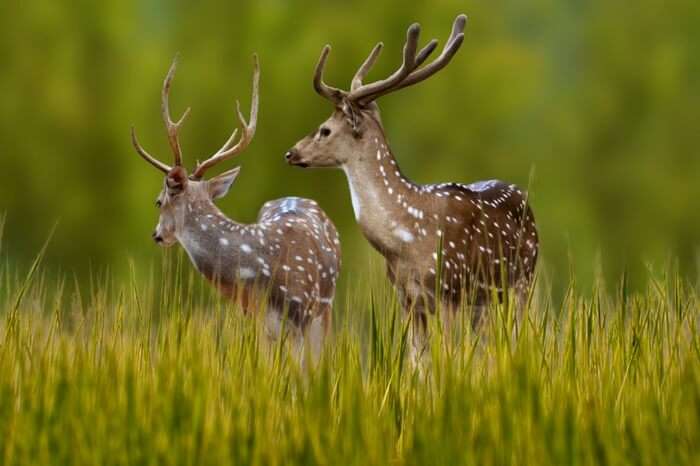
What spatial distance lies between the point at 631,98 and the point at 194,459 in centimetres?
1274

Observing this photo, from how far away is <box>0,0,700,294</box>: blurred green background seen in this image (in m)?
13.1

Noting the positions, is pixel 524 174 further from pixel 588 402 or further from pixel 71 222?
pixel 588 402

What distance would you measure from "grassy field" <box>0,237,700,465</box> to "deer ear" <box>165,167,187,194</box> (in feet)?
4.45

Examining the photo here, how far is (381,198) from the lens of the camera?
17.6 ft

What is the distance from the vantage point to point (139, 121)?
13.6 metres

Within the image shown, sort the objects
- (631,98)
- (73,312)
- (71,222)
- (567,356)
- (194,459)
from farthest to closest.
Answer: (631,98) < (71,222) < (73,312) < (567,356) < (194,459)

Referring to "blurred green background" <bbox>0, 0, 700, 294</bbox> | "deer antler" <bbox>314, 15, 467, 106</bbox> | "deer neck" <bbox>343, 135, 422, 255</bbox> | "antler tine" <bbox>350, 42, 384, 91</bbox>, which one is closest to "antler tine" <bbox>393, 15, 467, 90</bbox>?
"deer antler" <bbox>314, 15, 467, 106</bbox>

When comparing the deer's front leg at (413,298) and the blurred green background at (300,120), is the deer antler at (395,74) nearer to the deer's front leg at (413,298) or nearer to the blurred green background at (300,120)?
the deer's front leg at (413,298)

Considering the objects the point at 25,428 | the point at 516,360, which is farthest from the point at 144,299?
the point at 516,360

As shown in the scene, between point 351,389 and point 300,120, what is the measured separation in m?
9.79

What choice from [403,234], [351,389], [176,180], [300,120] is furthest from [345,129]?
[300,120]

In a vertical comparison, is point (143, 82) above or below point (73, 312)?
above

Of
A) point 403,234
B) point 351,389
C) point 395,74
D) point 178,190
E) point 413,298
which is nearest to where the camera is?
point 351,389

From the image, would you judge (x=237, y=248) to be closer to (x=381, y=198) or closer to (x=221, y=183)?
(x=221, y=183)
